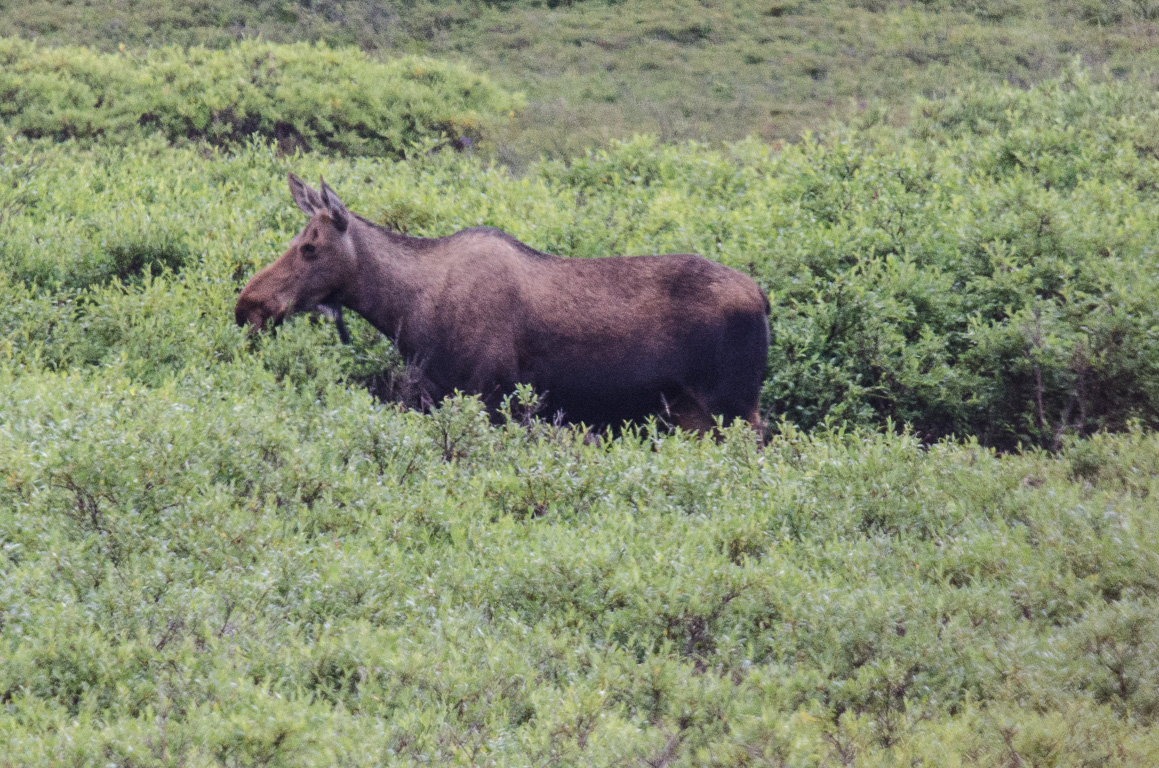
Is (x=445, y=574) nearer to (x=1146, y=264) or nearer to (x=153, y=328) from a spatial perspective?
(x=153, y=328)

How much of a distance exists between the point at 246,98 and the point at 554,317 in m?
11.0

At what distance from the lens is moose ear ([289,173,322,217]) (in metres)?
9.89

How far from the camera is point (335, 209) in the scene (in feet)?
31.2

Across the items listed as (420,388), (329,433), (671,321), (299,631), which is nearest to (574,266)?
(671,321)

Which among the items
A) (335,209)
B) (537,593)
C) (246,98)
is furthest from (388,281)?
(246,98)

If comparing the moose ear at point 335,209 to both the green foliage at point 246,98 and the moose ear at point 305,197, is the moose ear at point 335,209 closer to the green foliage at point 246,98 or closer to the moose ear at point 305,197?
the moose ear at point 305,197

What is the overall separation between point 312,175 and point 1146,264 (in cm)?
901

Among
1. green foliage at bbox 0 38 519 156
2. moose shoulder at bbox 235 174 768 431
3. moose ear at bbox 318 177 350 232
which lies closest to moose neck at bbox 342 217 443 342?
moose shoulder at bbox 235 174 768 431

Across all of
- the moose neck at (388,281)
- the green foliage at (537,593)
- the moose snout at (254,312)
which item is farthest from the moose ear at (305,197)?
the green foliage at (537,593)

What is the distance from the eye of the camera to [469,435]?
808 cm

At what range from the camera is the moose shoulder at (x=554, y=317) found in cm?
933

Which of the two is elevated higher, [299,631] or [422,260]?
[422,260]

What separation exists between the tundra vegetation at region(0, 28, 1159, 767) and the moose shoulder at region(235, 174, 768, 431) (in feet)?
1.43

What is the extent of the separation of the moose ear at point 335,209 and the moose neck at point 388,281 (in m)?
0.12
